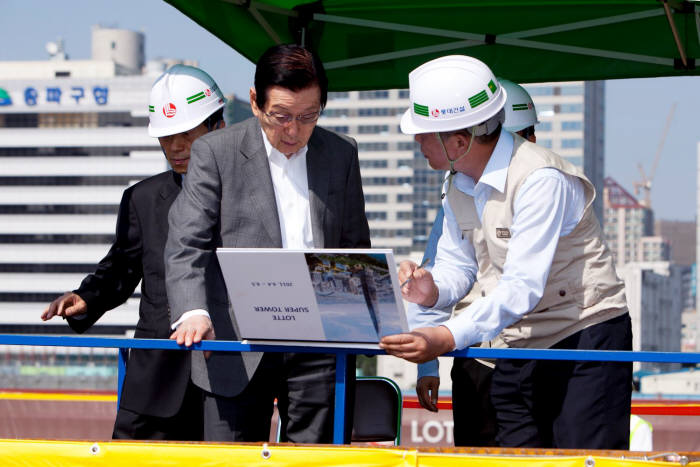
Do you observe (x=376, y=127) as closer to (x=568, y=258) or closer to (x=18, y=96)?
(x=18, y=96)

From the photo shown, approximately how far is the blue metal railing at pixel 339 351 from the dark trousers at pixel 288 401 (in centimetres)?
26

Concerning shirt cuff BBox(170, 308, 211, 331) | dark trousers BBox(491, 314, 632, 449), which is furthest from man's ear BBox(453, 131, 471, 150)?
shirt cuff BBox(170, 308, 211, 331)

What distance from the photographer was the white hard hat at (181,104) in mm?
5219

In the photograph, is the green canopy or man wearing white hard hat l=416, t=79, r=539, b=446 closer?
man wearing white hard hat l=416, t=79, r=539, b=446

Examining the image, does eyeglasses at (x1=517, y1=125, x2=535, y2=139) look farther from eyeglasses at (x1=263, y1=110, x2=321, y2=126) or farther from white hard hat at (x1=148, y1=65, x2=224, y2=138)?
eyeglasses at (x1=263, y1=110, x2=321, y2=126)

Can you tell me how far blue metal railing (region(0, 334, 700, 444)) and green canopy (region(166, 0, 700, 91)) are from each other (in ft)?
10.5

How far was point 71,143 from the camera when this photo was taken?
136 metres

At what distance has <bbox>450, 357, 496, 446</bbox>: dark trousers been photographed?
518cm

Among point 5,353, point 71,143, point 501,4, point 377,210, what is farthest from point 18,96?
point 501,4

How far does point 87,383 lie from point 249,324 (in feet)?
436

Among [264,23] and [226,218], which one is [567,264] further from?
[264,23]

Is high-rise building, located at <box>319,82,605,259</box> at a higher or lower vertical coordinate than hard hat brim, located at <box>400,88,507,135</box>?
higher

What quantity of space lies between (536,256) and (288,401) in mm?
1190

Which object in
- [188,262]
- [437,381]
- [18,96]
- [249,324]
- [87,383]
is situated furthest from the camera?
[18,96]
